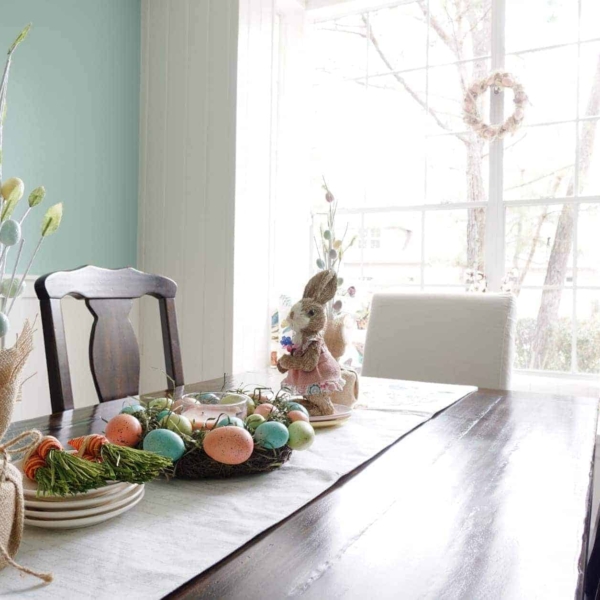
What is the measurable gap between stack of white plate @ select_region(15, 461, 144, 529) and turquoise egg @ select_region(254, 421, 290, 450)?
20 centimetres

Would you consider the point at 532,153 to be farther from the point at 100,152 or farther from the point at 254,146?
the point at 100,152

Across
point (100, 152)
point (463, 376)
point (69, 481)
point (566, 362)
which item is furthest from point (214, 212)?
point (69, 481)

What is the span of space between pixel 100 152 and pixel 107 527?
2.44m

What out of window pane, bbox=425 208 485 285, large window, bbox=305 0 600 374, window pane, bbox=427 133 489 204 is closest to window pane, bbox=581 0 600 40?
large window, bbox=305 0 600 374

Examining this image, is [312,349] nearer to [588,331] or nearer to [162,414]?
[162,414]

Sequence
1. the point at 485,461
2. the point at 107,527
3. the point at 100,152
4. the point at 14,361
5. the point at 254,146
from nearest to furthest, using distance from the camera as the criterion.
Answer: the point at 14,361 → the point at 107,527 → the point at 485,461 → the point at 100,152 → the point at 254,146

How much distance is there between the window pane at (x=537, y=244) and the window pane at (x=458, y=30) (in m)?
0.84

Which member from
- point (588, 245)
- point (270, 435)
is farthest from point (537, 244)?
point (270, 435)

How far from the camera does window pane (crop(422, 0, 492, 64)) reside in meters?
3.01

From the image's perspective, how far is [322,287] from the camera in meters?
1.03

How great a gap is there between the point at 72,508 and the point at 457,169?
2816 millimetres

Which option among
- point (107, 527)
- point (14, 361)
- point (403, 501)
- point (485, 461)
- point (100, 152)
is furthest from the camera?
point (100, 152)

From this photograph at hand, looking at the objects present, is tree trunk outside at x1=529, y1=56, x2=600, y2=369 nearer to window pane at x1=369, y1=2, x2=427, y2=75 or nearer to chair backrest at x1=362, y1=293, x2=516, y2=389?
window pane at x1=369, y1=2, x2=427, y2=75

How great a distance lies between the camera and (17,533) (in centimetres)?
52
